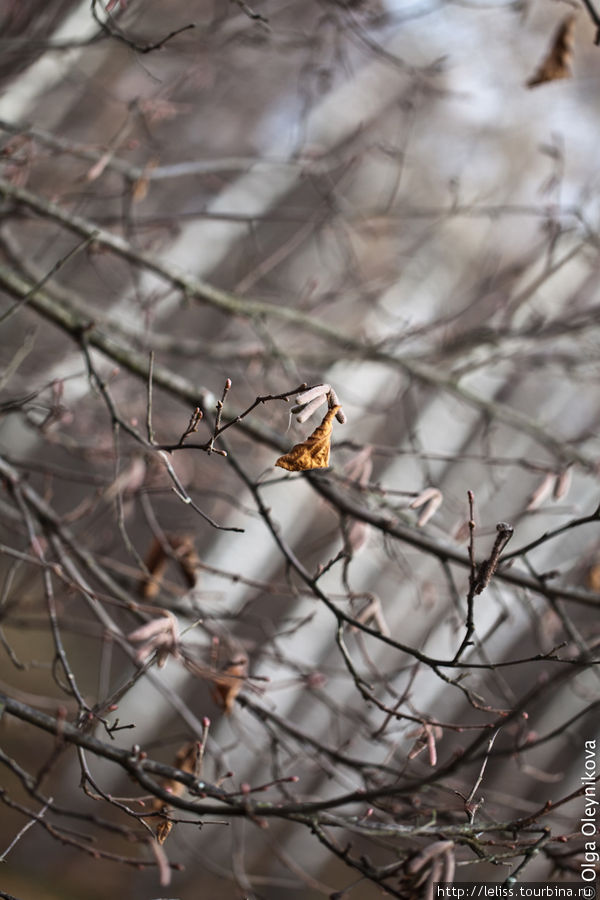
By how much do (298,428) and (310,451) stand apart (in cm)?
128

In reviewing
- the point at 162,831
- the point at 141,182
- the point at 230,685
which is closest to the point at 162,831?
the point at 162,831

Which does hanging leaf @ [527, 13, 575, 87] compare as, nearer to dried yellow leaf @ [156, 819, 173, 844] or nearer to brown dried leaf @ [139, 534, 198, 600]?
brown dried leaf @ [139, 534, 198, 600]

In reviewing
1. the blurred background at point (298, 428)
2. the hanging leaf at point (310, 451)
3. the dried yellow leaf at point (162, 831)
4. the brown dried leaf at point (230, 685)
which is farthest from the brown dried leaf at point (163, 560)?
the hanging leaf at point (310, 451)

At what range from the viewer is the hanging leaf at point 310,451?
4.14ft

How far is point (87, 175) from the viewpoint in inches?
90.3

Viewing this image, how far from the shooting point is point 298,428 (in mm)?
2555

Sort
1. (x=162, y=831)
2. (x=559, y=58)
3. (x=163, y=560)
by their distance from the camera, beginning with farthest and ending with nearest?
(x=163, y=560)
(x=559, y=58)
(x=162, y=831)

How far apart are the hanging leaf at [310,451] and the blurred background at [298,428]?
0.26ft

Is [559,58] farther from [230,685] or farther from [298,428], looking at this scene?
[230,685]

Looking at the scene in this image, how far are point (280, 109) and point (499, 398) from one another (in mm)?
3307

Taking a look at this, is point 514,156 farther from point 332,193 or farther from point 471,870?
point 471,870

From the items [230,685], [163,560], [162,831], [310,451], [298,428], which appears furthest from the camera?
[298,428]

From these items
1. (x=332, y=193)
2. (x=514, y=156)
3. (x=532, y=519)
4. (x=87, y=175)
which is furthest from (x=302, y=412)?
(x=514, y=156)

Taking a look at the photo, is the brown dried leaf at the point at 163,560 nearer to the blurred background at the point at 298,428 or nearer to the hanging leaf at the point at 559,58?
the blurred background at the point at 298,428
